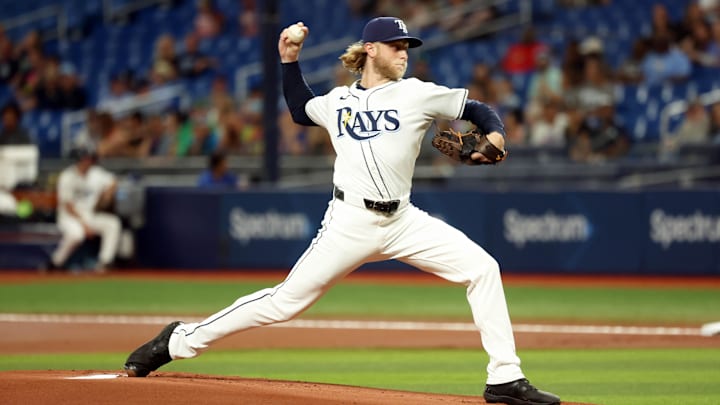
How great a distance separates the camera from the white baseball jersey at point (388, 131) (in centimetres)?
628

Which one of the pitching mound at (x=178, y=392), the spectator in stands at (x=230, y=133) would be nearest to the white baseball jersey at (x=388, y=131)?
the pitching mound at (x=178, y=392)

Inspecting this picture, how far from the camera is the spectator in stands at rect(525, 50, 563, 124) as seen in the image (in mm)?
18000

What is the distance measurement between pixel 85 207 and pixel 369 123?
1135 centimetres

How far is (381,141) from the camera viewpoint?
6.29 metres

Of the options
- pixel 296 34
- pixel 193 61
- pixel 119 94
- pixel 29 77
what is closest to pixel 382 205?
pixel 296 34

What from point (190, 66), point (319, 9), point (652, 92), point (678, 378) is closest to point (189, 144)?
point (190, 66)

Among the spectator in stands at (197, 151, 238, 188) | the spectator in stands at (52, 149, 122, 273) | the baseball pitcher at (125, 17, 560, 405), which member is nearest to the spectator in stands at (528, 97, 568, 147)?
the spectator in stands at (197, 151, 238, 188)

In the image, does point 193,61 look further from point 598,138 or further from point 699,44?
point 699,44

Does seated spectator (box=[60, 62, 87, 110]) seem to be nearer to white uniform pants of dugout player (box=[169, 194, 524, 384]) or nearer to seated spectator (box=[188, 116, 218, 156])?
seated spectator (box=[188, 116, 218, 156])

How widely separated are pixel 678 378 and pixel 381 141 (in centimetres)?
296

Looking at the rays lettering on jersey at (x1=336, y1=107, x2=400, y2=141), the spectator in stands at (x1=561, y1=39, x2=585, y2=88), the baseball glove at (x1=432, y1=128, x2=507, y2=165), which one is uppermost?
the spectator in stands at (x1=561, y1=39, x2=585, y2=88)

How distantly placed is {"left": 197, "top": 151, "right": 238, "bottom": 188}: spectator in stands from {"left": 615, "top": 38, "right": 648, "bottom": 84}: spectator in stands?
599cm

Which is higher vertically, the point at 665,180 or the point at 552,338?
the point at 665,180

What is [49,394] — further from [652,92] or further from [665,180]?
[652,92]
